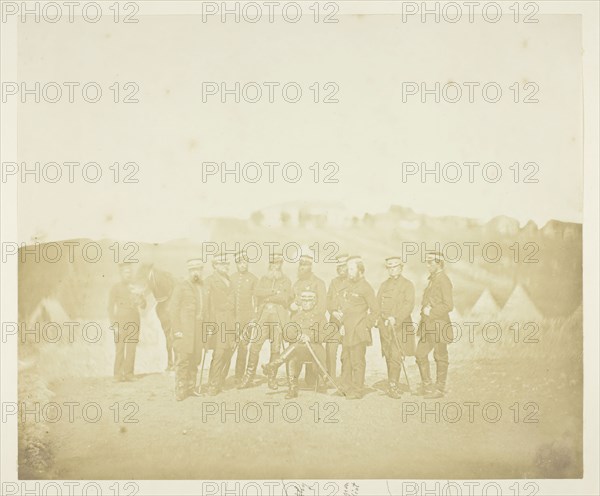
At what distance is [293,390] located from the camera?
2.81 meters

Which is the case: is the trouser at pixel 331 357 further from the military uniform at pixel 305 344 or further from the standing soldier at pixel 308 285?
the standing soldier at pixel 308 285

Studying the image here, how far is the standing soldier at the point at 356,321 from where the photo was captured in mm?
2816

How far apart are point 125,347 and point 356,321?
1.03 meters

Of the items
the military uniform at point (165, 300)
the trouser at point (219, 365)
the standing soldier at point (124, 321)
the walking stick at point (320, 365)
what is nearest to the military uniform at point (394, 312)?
the walking stick at point (320, 365)

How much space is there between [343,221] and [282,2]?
1.03 m

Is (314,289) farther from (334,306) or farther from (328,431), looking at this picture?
(328,431)

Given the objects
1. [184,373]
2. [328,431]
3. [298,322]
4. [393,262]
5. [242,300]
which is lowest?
[328,431]

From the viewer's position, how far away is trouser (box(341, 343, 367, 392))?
9.23 feet

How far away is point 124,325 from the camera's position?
284cm

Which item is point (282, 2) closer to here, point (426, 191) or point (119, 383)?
point (426, 191)

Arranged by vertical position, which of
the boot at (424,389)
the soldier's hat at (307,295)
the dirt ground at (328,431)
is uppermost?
the soldier's hat at (307,295)

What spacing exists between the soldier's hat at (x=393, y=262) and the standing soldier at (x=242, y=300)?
0.59 m

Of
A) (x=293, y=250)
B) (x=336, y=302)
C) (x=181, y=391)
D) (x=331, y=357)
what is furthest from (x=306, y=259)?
(x=181, y=391)

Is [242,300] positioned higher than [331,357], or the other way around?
[242,300]
